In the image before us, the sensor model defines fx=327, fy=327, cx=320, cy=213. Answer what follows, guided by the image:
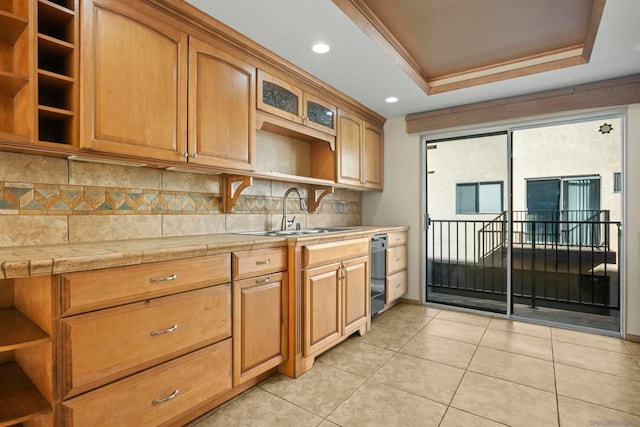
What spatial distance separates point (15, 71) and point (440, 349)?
3094mm

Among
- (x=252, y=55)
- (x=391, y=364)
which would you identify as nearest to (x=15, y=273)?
(x=252, y=55)

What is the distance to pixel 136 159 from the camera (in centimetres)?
169

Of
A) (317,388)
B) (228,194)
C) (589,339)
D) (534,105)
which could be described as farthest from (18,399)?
(534,105)

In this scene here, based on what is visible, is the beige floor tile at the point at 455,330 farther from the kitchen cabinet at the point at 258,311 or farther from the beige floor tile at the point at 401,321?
the kitchen cabinet at the point at 258,311

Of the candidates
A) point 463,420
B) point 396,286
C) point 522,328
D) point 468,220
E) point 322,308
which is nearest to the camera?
point 463,420

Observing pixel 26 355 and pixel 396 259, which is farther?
pixel 396 259

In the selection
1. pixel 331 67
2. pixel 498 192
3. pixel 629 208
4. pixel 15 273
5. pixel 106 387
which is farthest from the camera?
pixel 498 192

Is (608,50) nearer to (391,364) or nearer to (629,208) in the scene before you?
(629,208)

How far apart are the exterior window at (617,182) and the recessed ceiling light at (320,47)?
284 centimetres

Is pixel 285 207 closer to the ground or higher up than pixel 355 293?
higher up

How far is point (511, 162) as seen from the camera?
341 cm

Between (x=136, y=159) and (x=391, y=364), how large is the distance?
210 cm

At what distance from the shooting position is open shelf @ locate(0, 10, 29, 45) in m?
1.29

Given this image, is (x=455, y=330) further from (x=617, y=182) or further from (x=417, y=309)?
(x=617, y=182)
